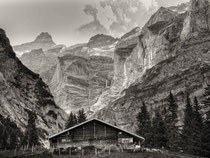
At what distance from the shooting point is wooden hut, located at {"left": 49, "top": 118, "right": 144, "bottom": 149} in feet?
142

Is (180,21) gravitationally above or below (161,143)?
above

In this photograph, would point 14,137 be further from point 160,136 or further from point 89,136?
point 160,136

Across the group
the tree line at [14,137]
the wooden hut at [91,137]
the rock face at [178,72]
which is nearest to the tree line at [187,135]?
the wooden hut at [91,137]

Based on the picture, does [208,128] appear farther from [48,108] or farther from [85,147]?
[48,108]

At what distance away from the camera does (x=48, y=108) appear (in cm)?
13875

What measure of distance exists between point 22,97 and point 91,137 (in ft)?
275

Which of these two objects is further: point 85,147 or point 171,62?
point 171,62

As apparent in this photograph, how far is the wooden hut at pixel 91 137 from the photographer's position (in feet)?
142

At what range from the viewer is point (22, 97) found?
120750 mm

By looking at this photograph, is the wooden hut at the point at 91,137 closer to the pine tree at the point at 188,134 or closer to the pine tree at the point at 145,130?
the pine tree at the point at 188,134

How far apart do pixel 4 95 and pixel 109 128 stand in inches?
2770

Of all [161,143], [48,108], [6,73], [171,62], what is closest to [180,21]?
[171,62]

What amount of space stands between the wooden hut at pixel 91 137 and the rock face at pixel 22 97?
2093 inches

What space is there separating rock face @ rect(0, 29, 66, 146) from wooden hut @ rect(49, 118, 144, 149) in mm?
53155
